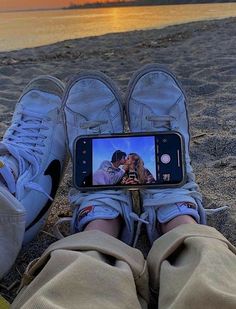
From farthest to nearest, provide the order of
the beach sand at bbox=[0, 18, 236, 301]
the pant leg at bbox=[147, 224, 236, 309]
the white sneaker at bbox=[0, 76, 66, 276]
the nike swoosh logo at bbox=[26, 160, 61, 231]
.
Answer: the beach sand at bbox=[0, 18, 236, 301] → the nike swoosh logo at bbox=[26, 160, 61, 231] → the white sneaker at bbox=[0, 76, 66, 276] → the pant leg at bbox=[147, 224, 236, 309]

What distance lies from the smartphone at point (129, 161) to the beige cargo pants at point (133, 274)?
0.93 feet

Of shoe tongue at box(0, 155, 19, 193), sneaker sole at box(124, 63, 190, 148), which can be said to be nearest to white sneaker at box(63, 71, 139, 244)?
sneaker sole at box(124, 63, 190, 148)

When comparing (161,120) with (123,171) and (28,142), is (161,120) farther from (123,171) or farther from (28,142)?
(28,142)

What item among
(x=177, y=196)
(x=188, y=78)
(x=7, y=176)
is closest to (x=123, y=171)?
(x=177, y=196)

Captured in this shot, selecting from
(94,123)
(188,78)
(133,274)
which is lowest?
(133,274)

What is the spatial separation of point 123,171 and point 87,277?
0.51 m

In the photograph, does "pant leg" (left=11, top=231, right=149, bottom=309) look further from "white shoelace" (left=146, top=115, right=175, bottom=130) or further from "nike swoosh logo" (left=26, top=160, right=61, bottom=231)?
"white shoelace" (left=146, top=115, right=175, bottom=130)

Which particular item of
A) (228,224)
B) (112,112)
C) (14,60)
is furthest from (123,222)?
(14,60)

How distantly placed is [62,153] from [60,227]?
0.24m

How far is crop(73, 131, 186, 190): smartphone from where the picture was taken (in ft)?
4.12

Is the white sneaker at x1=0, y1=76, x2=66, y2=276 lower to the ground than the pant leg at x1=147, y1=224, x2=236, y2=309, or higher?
higher

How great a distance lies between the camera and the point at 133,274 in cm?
87

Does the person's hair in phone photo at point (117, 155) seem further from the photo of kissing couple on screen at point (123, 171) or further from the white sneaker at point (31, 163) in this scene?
the white sneaker at point (31, 163)

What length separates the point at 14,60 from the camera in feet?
13.0
